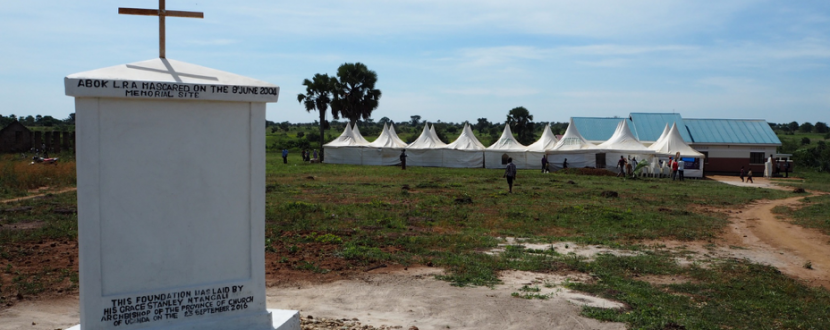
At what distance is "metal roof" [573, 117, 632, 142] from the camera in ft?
160

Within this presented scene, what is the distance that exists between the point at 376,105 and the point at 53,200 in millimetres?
38694

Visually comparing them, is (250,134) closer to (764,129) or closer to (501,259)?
(501,259)

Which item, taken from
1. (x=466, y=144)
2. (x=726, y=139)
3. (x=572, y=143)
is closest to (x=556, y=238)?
(x=572, y=143)

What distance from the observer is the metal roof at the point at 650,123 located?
47.3 m

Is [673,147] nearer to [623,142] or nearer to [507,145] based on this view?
[623,142]

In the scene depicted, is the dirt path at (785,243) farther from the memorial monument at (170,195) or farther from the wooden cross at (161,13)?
the wooden cross at (161,13)

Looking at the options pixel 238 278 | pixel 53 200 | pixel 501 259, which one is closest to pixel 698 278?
pixel 501 259

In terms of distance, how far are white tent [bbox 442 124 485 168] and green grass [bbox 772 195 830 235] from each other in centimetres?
2193

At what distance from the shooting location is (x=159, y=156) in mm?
5125

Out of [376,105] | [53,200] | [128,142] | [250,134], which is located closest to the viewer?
[128,142]

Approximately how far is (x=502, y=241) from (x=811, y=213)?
11875 mm

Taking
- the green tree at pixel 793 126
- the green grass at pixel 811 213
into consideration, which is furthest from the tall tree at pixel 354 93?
the green tree at pixel 793 126

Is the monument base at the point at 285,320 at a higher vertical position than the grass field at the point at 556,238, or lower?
higher

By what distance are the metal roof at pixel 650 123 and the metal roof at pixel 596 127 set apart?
555mm
